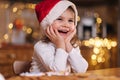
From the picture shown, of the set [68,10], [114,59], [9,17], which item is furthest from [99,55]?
[68,10]

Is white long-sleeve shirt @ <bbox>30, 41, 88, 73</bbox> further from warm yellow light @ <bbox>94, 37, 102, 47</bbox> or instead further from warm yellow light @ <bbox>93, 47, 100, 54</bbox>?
warm yellow light @ <bbox>94, 37, 102, 47</bbox>

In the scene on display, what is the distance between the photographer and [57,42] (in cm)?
127

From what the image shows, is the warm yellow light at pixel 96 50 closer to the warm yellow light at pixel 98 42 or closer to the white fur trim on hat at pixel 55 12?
the warm yellow light at pixel 98 42

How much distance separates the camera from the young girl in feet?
4.03

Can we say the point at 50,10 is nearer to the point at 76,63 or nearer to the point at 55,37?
the point at 55,37

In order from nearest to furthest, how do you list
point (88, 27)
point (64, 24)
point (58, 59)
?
1. point (58, 59)
2. point (64, 24)
3. point (88, 27)

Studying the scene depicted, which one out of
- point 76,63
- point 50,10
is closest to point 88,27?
point 50,10

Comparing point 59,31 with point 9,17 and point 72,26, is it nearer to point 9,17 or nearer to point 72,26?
point 72,26

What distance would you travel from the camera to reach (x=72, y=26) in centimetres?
134

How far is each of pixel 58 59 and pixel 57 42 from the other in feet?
0.29

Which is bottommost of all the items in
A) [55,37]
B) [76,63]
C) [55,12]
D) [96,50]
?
[96,50]

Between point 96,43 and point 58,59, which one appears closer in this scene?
point 58,59

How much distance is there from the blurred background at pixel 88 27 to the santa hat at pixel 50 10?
258cm

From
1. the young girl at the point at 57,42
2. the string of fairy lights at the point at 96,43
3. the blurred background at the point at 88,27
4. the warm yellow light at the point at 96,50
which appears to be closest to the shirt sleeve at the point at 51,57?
the young girl at the point at 57,42
